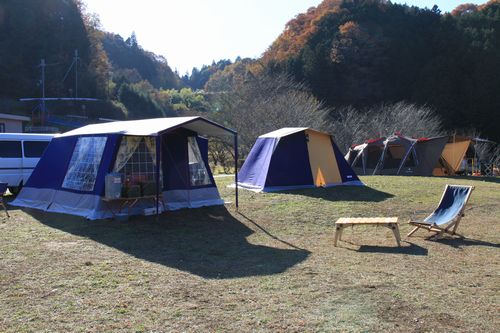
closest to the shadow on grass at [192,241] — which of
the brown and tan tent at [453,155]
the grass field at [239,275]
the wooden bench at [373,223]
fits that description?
the grass field at [239,275]

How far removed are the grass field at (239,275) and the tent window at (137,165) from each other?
61 cm

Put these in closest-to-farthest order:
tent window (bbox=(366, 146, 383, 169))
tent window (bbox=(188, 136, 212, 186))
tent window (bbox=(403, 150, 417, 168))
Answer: tent window (bbox=(188, 136, 212, 186)) < tent window (bbox=(403, 150, 417, 168)) < tent window (bbox=(366, 146, 383, 169))

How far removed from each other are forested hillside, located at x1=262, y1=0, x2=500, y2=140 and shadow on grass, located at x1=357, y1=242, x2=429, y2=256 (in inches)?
1363

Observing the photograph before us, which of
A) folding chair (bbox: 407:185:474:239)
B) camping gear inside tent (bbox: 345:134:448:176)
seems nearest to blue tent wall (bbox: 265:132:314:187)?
folding chair (bbox: 407:185:474:239)

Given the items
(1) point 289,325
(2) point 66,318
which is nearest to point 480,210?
(1) point 289,325

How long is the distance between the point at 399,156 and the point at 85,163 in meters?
14.2

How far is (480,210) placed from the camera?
35.9 ft

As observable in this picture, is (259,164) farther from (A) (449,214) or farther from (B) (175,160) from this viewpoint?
(A) (449,214)

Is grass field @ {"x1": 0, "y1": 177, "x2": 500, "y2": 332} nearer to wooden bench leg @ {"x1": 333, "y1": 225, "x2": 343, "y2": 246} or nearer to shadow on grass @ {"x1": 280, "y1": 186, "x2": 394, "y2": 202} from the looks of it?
wooden bench leg @ {"x1": 333, "y1": 225, "x2": 343, "y2": 246}

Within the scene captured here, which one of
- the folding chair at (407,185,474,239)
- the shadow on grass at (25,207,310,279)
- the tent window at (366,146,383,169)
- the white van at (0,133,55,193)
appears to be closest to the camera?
the shadow on grass at (25,207,310,279)

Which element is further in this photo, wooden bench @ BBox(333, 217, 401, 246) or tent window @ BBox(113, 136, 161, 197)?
tent window @ BBox(113, 136, 161, 197)

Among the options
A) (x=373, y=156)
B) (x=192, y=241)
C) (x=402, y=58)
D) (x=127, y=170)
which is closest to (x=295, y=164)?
(x=127, y=170)

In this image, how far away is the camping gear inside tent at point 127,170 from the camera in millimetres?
9477

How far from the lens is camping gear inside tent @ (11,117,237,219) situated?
→ 373 inches
